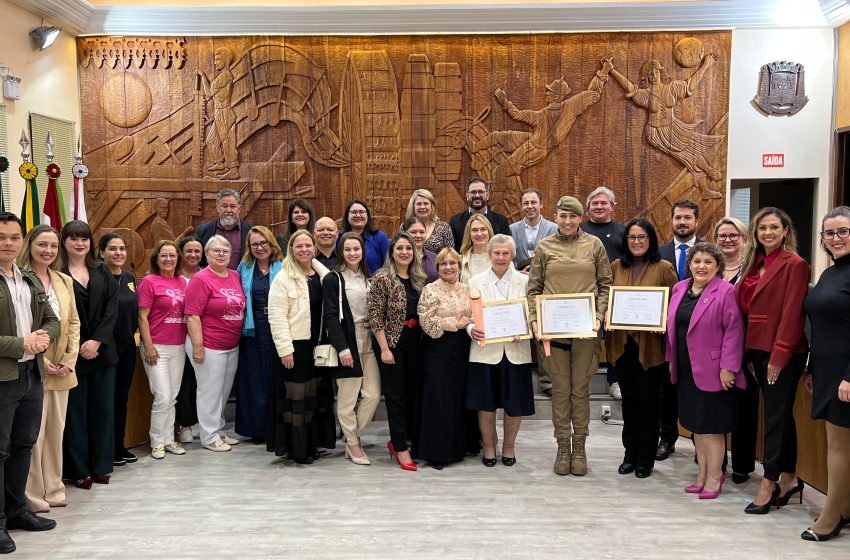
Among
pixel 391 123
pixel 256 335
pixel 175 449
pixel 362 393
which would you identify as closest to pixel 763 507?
pixel 362 393

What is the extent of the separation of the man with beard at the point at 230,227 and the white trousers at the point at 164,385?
1060 millimetres

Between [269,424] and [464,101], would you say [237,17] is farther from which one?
[269,424]

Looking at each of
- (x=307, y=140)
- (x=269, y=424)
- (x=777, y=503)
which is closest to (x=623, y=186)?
(x=307, y=140)

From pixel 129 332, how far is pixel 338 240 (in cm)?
158

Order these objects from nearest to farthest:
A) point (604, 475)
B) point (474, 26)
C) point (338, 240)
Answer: point (604, 475)
point (338, 240)
point (474, 26)

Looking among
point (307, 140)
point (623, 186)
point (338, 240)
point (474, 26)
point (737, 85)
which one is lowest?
point (338, 240)

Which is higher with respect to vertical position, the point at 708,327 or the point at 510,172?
the point at 510,172

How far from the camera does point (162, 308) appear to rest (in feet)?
16.7

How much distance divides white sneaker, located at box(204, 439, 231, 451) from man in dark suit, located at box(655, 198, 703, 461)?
3.18 metres

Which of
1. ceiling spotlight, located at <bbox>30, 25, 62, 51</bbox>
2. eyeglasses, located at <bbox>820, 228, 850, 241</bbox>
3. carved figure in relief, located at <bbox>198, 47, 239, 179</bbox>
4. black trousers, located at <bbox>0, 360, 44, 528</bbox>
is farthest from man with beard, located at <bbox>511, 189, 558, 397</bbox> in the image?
ceiling spotlight, located at <bbox>30, 25, 62, 51</bbox>

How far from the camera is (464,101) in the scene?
7.48 meters

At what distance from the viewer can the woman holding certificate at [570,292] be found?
4.60 metres

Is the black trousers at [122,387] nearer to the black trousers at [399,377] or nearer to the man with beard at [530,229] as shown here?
the black trousers at [399,377]

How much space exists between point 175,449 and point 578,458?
2.96 m
